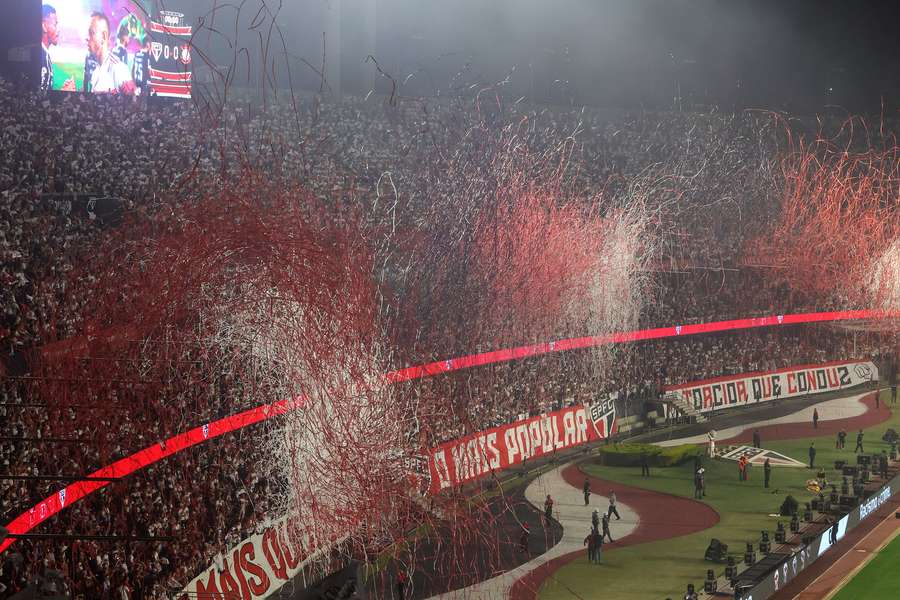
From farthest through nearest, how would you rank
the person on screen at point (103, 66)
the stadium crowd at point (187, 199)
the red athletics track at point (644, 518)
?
the person on screen at point (103, 66), the red athletics track at point (644, 518), the stadium crowd at point (187, 199)

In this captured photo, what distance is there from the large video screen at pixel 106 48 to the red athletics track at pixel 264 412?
33.3 ft

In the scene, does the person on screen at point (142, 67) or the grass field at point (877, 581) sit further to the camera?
the person on screen at point (142, 67)

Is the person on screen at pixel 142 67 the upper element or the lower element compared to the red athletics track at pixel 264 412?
upper

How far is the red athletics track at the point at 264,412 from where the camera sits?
14109 mm

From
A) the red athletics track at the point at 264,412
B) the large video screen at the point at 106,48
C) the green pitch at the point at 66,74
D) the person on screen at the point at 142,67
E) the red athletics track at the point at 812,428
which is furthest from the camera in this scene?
the red athletics track at the point at 812,428

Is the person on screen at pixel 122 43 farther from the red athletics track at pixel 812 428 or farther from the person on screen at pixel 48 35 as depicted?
the red athletics track at pixel 812 428

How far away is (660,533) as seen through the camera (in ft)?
77.4

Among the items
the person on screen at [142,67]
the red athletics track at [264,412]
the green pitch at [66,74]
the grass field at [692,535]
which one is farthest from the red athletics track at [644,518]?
the green pitch at [66,74]

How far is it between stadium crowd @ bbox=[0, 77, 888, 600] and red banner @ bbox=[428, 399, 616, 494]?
464mm

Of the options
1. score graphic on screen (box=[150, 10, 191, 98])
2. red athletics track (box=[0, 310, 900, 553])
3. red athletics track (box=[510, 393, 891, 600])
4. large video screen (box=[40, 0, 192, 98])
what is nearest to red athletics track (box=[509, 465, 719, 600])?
red athletics track (box=[510, 393, 891, 600])

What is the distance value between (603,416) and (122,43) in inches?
676

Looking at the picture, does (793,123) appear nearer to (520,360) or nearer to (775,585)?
(520,360)

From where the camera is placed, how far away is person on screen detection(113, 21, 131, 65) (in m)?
27.0

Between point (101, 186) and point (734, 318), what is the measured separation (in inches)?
950
